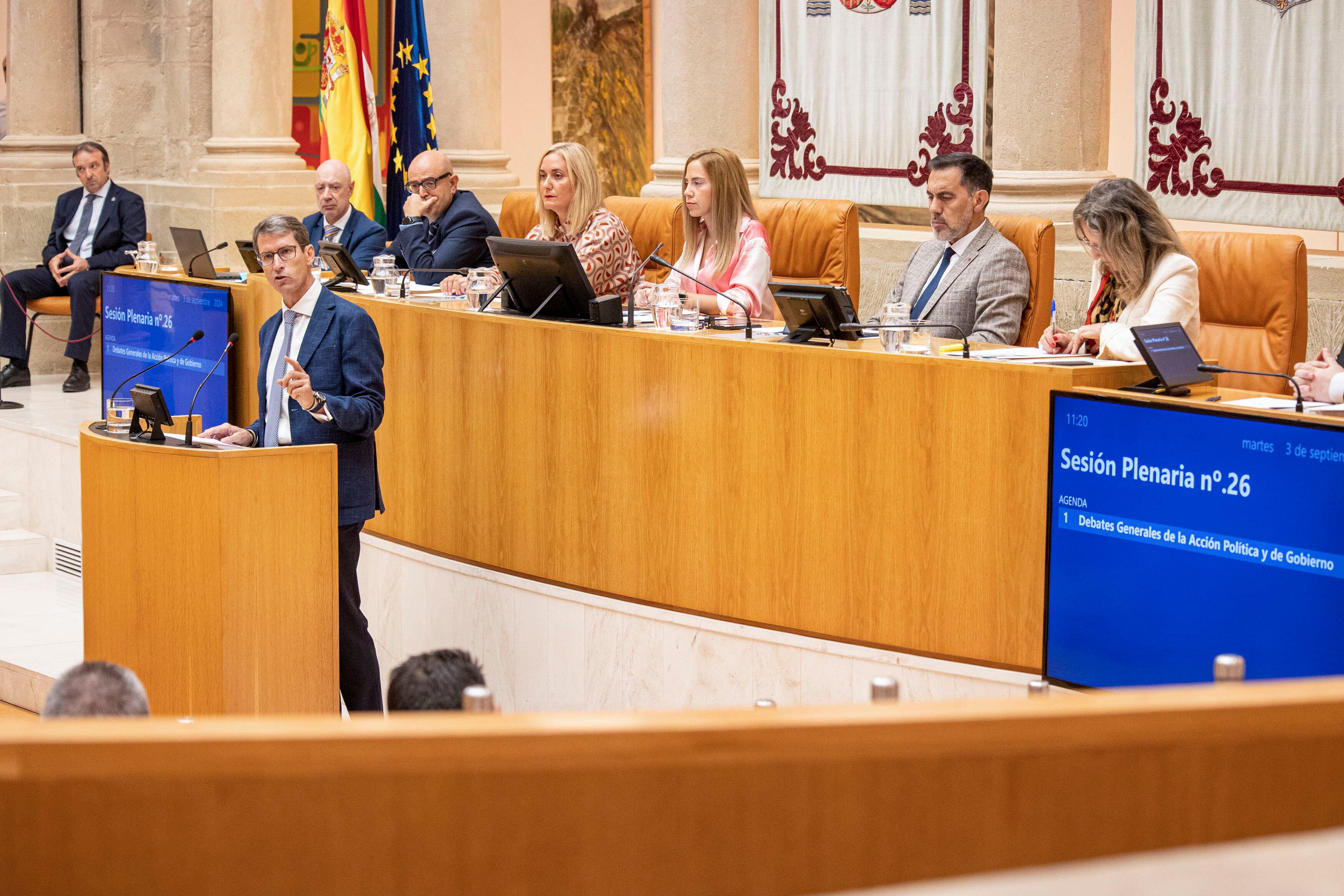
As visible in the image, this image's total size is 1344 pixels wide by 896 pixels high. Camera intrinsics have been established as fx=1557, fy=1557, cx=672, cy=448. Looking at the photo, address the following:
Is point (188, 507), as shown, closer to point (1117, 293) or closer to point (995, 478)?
point (995, 478)

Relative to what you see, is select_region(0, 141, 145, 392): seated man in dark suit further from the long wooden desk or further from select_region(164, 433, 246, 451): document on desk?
the long wooden desk

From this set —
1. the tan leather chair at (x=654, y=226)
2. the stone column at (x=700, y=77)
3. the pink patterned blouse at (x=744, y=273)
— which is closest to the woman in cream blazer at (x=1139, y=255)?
the pink patterned blouse at (x=744, y=273)

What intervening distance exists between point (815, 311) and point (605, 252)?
3.70 feet

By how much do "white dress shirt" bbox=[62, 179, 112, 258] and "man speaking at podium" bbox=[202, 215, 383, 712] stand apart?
413 centimetres

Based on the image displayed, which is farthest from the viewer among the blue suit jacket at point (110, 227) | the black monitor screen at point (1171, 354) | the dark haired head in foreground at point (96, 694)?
the blue suit jacket at point (110, 227)

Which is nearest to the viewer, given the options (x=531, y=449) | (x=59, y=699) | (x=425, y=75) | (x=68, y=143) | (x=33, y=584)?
(x=59, y=699)

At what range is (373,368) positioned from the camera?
13.1 feet

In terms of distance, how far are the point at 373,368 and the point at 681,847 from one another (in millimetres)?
2943

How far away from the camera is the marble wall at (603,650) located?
3.72 metres

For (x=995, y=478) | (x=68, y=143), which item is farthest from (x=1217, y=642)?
(x=68, y=143)

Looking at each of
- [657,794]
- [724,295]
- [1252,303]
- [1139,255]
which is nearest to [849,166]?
[1252,303]

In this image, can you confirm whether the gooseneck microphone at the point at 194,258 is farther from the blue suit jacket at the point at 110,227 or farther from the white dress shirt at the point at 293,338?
the blue suit jacket at the point at 110,227

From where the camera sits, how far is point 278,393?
159 inches

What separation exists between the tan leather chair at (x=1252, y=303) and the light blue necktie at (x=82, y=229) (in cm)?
562
